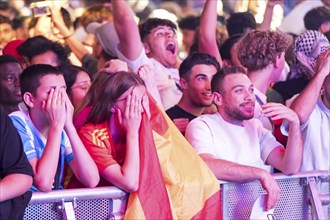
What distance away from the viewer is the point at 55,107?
5.12 meters

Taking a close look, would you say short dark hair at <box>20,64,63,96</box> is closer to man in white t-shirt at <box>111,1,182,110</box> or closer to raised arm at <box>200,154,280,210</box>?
raised arm at <box>200,154,280,210</box>

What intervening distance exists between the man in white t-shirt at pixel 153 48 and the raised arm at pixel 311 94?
130 cm

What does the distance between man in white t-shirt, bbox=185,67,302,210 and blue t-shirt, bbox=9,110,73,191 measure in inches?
35.4

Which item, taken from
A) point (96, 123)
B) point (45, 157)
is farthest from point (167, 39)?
point (45, 157)

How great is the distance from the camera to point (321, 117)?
21.6 ft

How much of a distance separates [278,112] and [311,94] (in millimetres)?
554

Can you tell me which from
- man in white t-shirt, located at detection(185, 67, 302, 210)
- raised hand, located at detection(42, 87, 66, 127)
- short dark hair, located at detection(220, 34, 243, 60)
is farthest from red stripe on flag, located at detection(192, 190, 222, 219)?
short dark hair, located at detection(220, 34, 243, 60)

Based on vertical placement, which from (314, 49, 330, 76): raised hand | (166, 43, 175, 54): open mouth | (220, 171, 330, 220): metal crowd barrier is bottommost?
(220, 171, 330, 220): metal crowd barrier

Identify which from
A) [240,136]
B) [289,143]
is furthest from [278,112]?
[240,136]

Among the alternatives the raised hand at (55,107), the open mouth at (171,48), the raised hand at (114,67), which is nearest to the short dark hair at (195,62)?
the open mouth at (171,48)

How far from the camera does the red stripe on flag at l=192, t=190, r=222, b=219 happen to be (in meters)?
5.44

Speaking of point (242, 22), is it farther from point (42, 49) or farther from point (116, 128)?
point (116, 128)

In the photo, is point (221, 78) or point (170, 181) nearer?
point (170, 181)

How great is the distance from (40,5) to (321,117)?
3.05 m
